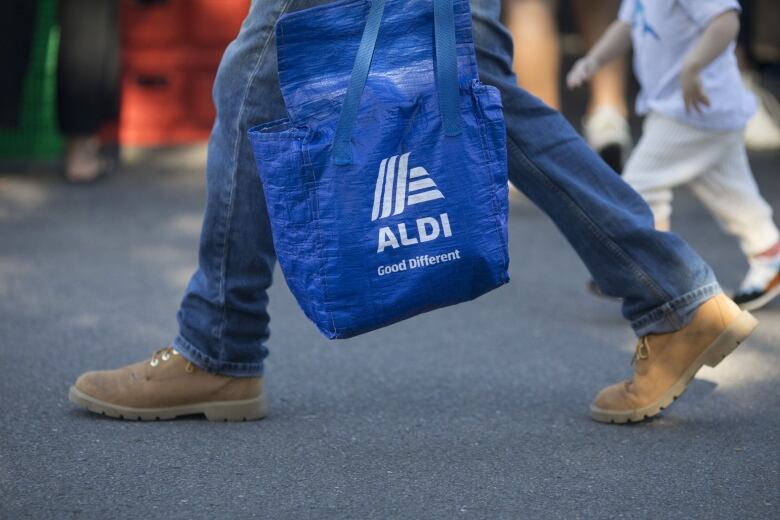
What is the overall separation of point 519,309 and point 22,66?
3248mm

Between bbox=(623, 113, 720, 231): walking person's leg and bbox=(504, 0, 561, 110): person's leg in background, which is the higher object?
bbox=(504, 0, 561, 110): person's leg in background

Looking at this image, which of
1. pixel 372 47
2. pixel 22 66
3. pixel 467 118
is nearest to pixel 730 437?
pixel 467 118

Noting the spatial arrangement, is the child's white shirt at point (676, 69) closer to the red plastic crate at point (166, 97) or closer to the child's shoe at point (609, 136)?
the child's shoe at point (609, 136)

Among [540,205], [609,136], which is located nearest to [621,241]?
[540,205]

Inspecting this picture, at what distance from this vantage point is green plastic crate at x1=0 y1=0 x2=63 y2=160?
6.35 metres

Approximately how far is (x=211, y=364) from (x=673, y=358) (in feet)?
3.32

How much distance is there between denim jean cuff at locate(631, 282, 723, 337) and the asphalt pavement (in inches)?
9.7

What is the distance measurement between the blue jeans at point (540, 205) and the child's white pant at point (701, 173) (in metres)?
1.02

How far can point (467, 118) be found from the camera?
7.72 feet

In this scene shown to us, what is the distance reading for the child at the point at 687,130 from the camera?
11.8 ft

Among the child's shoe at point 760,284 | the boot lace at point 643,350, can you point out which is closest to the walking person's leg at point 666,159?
the child's shoe at point 760,284

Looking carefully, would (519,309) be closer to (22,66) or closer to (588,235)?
(588,235)

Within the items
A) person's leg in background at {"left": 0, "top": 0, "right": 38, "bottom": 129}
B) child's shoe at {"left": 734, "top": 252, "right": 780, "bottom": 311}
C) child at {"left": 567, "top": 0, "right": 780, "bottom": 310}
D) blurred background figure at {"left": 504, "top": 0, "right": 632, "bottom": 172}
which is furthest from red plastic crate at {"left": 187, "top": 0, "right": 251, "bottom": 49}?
child's shoe at {"left": 734, "top": 252, "right": 780, "bottom": 311}

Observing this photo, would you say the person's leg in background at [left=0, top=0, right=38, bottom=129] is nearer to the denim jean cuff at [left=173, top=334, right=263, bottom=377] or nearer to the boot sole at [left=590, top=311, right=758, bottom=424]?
the denim jean cuff at [left=173, top=334, right=263, bottom=377]
